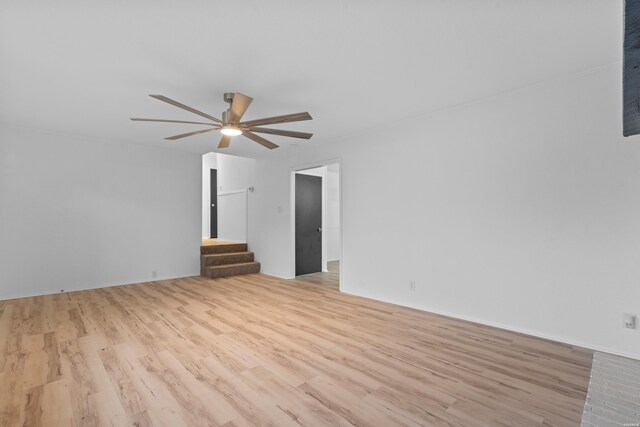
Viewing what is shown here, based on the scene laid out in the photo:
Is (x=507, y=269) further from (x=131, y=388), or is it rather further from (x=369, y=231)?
(x=131, y=388)

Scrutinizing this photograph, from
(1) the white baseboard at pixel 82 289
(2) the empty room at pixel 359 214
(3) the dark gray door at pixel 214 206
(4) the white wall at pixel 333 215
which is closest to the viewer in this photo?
(2) the empty room at pixel 359 214

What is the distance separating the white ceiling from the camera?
6.33ft

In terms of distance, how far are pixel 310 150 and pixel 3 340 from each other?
4469 millimetres

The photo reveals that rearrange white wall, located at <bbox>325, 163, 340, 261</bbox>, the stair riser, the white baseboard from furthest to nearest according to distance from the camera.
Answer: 1. white wall, located at <bbox>325, 163, 340, 261</bbox>
2. the stair riser
3. the white baseboard

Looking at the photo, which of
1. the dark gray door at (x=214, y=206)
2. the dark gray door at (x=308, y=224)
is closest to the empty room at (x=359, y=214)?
the dark gray door at (x=308, y=224)

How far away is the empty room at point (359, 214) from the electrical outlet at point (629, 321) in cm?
3

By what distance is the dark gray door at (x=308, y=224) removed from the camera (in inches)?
242

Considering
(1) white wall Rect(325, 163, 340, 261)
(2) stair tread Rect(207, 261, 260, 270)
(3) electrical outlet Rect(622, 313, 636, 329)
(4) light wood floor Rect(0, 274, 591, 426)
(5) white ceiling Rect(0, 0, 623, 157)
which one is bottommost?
(4) light wood floor Rect(0, 274, 591, 426)

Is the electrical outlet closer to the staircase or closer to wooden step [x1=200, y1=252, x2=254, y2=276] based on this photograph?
the staircase

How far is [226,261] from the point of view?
6293mm

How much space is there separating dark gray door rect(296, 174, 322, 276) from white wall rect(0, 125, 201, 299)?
2111 millimetres

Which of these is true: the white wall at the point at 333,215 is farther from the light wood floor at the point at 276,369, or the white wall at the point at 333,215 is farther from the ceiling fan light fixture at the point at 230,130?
the ceiling fan light fixture at the point at 230,130

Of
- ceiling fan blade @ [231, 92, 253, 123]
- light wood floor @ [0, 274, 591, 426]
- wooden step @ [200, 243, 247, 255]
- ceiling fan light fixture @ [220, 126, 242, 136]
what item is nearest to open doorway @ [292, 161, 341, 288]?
wooden step @ [200, 243, 247, 255]

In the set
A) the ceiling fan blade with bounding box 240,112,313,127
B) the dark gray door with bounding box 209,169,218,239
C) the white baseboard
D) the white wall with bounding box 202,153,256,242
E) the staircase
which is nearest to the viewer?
the ceiling fan blade with bounding box 240,112,313,127
